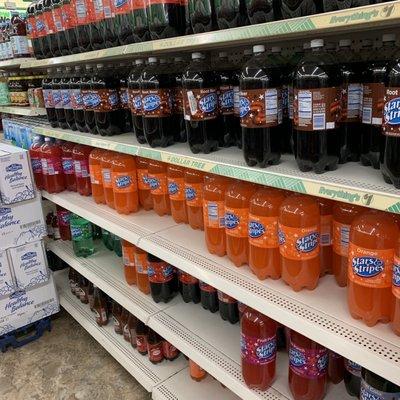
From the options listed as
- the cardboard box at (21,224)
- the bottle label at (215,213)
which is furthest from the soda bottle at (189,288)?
the cardboard box at (21,224)

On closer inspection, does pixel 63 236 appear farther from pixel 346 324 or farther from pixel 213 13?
pixel 346 324

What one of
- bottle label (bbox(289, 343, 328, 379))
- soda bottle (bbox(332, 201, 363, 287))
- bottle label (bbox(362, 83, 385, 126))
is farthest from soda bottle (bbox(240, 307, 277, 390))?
bottle label (bbox(362, 83, 385, 126))

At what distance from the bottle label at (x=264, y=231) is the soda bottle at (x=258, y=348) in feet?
0.90

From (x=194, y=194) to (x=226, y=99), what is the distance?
48 cm

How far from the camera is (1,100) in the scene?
422 cm

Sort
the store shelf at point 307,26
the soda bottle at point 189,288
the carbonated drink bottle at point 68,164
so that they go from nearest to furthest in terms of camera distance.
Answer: the store shelf at point 307,26 → the soda bottle at point 189,288 → the carbonated drink bottle at point 68,164

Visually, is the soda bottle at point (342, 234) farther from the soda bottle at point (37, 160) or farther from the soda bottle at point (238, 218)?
the soda bottle at point (37, 160)

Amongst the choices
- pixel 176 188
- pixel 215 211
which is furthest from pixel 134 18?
pixel 215 211

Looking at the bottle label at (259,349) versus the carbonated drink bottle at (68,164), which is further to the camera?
the carbonated drink bottle at (68,164)

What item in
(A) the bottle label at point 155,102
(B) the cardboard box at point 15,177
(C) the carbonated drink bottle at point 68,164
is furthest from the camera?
(C) the carbonated drink bottle at point 68,164

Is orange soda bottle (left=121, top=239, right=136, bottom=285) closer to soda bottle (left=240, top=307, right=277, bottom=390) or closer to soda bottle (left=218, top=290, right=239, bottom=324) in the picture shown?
soda bottle (left=218, top=290, right=239, bottom=324)

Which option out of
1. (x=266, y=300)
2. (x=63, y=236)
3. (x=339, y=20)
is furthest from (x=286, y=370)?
(x=63, y=236)

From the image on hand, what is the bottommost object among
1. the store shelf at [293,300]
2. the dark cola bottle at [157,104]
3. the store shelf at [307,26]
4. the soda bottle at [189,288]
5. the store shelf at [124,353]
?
the store shelf at [124,353]

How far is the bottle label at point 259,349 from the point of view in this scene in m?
1.55
